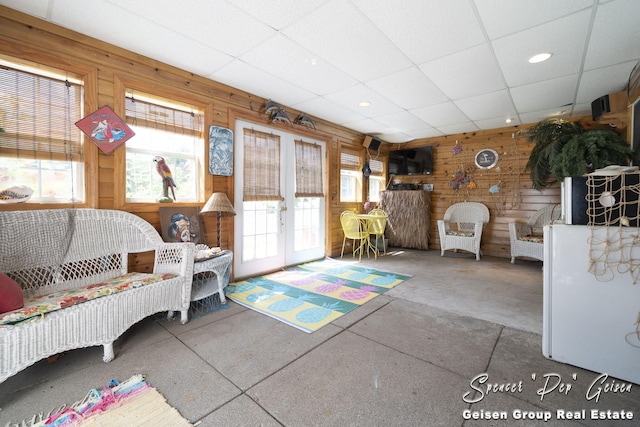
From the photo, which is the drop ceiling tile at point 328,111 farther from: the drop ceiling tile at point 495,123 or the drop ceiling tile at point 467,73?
the drop ceiling tile at point 495,123

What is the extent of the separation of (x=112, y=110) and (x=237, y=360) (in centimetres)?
249

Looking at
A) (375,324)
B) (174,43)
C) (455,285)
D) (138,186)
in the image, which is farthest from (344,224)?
(174,43)

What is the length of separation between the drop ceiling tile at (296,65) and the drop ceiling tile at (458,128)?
2.76m

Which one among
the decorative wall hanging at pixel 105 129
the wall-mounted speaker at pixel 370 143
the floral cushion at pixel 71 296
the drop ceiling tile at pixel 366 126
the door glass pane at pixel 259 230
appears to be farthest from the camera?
the wall-mounted speaker at pixel 370 143

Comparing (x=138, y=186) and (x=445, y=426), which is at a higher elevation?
(x=138, y=186)

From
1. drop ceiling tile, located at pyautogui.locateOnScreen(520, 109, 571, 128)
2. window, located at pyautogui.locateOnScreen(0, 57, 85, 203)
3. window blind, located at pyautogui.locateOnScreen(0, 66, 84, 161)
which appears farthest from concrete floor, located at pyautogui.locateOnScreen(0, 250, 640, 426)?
drop ceiling tile, located at pyautogui.locateOnScreen(520, 109, 571, 128)

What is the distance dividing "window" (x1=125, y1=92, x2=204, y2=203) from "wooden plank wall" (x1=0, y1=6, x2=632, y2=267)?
0.12m

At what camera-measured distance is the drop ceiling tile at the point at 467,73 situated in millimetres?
2643

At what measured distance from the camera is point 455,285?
138 inches

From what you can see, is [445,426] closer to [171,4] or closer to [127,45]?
[171,4]

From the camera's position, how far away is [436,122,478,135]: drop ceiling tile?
5.05 metres

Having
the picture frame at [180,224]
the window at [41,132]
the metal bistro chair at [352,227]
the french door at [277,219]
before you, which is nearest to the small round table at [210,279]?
the picture frame at [180,224]

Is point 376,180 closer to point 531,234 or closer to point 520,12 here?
point 531,234

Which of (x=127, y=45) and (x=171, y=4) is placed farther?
(x=127, y=45)
